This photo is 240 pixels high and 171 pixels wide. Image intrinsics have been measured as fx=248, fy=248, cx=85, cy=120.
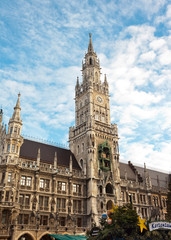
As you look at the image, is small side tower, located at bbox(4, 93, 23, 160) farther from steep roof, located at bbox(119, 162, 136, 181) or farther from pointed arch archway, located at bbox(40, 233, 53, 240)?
steep roof, located at bbox(119, 162, 136, 181)

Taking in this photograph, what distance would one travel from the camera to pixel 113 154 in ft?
200

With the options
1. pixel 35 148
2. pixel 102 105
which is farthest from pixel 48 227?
pixel 102 105

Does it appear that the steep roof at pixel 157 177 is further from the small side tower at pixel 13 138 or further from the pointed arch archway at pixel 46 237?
the small side tower at pixel 13 138

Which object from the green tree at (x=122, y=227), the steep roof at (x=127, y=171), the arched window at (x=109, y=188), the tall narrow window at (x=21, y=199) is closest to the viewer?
the green tree at (x=122, y=227)

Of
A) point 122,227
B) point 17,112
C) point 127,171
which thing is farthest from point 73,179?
point 122,227

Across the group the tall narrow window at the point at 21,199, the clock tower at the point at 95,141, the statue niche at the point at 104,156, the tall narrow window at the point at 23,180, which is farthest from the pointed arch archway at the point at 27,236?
the statue niche at the point at 104,156

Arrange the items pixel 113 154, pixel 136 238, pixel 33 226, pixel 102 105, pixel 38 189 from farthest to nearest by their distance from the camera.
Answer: pixel 102 105
pixel 113 154
pixel 38 189
pixel 33 226
pixel 136 238

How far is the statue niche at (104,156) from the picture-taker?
56.8 meters

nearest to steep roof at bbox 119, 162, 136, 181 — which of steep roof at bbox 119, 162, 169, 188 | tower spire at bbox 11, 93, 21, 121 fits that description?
steep roof at bbox 119, 162, 169, 188

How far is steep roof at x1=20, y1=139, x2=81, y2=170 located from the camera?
166 ft

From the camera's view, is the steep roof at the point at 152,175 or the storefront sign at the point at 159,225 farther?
the steep roof at the point at 152,175

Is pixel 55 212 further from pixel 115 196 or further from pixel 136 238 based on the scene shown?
pixel 136 238

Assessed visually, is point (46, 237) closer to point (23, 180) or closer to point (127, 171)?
point (23, 180)

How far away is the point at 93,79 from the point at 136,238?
49748mm
